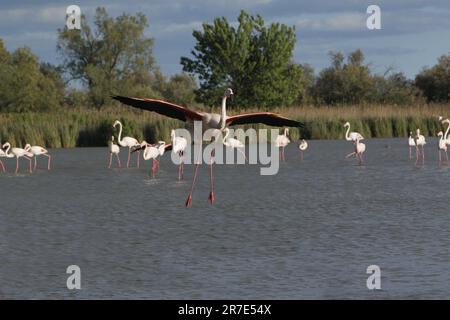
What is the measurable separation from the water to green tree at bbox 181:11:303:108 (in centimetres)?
3155

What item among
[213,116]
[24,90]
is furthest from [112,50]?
[213,116]

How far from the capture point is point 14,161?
28.2m

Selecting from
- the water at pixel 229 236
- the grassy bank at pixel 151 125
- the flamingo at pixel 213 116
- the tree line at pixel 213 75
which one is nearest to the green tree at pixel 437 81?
the tree line at pixel 213 75

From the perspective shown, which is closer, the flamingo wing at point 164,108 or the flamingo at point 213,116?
the flamingo wing at point 164,108

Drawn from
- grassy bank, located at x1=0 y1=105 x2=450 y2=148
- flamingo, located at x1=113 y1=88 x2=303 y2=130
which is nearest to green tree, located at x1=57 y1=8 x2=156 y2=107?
grassy bank, located at x1=0 y1=105 x2=450 y2=148

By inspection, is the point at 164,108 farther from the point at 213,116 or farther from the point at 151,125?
the point at 151,125

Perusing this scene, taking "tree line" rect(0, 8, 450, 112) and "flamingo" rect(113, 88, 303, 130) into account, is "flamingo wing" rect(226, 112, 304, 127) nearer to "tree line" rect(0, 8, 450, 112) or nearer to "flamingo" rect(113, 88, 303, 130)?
"flamingo" rect(113, 88, 303, 130)

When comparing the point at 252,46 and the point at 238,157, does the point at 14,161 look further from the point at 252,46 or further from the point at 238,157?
the point at 252,46

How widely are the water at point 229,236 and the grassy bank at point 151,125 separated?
1319cm

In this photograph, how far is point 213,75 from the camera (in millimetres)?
53000

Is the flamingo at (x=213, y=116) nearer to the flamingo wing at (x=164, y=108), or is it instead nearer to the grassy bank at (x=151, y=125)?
the flamingo wing at (x=164, y=108)

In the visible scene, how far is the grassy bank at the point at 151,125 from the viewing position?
111 ft

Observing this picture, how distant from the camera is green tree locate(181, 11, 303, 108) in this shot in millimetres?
52281
